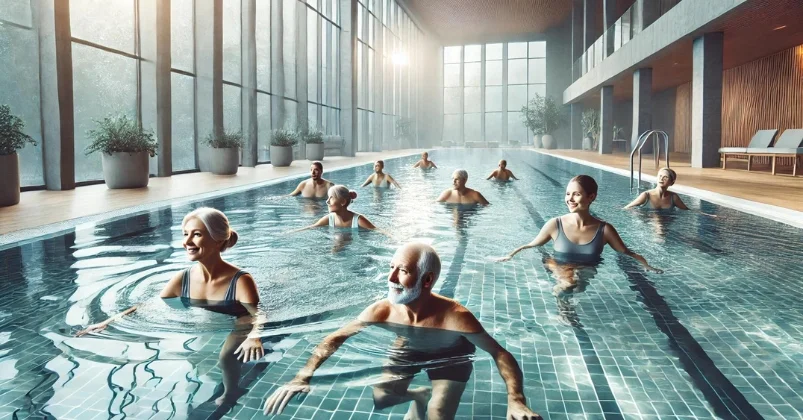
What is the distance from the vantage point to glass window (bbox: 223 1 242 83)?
16.9 m

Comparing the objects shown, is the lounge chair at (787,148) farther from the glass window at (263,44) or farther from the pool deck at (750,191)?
the glass window at (263,44)

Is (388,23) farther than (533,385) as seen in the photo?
Yes

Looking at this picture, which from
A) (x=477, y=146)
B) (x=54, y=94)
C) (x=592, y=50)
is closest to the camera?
(x=54, y=94)

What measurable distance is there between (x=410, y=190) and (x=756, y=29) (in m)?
8.19

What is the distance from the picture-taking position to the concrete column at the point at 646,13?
55.7 feet

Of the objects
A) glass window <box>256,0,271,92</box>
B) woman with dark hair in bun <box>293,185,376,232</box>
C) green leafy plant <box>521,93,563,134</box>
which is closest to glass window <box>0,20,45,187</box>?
woman with dark hair in bun <box>293,185,376,232</box>

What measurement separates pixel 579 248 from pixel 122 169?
7.81 meters

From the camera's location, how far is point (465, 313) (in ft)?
9.54

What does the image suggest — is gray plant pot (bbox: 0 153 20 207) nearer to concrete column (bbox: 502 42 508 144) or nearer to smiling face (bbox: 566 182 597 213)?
smiling face (bbox: 566 182 597 213)

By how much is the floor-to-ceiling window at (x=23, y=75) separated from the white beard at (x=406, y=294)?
344 inches

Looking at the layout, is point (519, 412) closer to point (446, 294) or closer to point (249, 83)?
point (446, 294)

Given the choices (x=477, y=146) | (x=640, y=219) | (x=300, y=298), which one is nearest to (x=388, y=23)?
(x=477, y=146)

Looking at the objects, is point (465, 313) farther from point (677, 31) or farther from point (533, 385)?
point (677, 31)

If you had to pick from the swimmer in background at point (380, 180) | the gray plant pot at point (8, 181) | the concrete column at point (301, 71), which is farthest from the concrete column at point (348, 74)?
the gray plant pot at point (8, 181)
